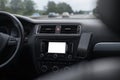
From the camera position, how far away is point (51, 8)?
353cm

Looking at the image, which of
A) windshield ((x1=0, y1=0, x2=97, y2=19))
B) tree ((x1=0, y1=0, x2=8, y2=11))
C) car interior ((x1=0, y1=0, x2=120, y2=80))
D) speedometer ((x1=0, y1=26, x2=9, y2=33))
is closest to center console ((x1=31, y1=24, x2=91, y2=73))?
car interior ((x1=0, y1=0, x2=120, y2=80))

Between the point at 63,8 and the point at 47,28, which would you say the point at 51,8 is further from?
the point at 47,28

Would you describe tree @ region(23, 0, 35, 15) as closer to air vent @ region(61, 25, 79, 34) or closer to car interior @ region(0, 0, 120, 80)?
car interior @ region(0, 0, 120, 80)

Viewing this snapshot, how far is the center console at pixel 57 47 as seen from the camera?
139 inches

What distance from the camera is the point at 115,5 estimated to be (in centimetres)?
352

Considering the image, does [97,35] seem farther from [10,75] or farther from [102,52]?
[10,75]

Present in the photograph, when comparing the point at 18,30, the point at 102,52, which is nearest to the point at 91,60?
the point at 102,52

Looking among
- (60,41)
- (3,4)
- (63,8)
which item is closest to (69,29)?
(60,41)

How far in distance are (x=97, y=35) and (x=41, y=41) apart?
60 cm

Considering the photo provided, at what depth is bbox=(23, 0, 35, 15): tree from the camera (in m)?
3.60

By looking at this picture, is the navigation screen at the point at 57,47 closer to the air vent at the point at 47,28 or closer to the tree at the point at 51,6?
the air vent at the point at 47,28

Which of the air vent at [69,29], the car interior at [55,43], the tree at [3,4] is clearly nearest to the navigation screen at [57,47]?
the car interior at [55,43]

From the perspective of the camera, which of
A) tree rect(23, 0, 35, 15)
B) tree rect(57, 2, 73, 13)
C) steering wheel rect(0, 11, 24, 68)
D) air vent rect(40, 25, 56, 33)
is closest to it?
steering wheel rect(0, 11, 24, 68)

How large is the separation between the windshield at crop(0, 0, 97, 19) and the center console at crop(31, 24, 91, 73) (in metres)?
0.15
